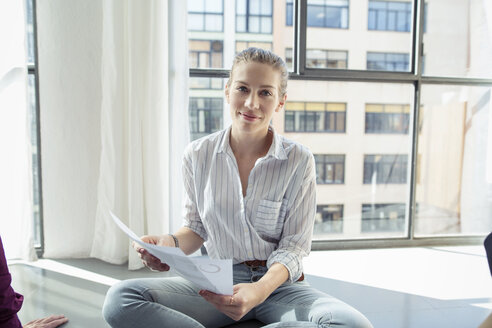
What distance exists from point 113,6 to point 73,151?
84 cm

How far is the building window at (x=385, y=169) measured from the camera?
2879 mm

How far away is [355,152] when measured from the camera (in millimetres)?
2908

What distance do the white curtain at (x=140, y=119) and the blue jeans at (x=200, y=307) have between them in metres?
0.97

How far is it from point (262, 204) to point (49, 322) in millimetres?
957

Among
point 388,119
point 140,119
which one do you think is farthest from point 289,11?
point 140,119

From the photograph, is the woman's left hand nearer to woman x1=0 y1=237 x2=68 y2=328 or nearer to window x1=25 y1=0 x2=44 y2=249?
woman x1=0 y1=237 x2=68 y2=328

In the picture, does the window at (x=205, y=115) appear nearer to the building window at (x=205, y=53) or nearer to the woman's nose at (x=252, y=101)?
the building window at (x=205, y=53)

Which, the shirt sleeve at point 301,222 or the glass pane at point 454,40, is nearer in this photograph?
the shirt sleeve at point 301,222

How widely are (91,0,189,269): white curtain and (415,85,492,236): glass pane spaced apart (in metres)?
1.70

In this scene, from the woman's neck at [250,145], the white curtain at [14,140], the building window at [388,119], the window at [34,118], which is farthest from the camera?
the building window at [388,119]

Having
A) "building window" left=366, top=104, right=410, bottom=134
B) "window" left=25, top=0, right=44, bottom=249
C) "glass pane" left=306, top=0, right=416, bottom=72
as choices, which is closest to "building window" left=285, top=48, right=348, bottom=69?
"glass pane" left=306, top=0, right=416, bottom=72

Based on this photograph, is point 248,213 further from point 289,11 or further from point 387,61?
point 387,61

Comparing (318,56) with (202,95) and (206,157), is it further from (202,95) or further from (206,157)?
(206,157)

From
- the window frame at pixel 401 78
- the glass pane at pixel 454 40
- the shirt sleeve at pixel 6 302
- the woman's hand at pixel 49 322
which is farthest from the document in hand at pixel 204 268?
the glass pane at pixel 454 40
